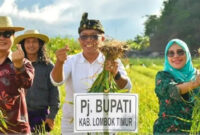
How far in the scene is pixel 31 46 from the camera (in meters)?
3.50

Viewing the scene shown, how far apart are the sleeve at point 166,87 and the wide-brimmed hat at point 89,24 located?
1.44 ft

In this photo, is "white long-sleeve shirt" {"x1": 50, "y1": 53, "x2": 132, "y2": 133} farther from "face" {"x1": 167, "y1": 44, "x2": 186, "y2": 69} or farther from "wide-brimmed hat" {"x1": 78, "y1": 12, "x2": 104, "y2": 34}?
"face" {"x1": 167, "y1": 44, "x2": 186, "y2": 69}

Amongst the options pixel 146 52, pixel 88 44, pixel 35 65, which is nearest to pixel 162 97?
pixel 88 44

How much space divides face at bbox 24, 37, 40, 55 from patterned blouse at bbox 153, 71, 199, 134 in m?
1.18

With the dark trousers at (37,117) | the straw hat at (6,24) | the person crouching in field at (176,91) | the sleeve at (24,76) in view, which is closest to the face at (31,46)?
the dark trousers at (37,117)

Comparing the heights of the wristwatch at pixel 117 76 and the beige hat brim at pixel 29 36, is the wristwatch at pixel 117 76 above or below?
below

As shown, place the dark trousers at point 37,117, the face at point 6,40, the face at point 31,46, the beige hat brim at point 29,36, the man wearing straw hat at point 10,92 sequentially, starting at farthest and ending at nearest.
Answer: the beige hat brim at point 29,36 → the face at point 31,46 → the dark trousers at point 37,117 → the face at point 6,40 → the man wearing straw hat at point 10,92

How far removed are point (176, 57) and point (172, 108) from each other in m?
0.30

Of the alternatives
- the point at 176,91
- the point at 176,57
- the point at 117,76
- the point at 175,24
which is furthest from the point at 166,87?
the point at 175,24

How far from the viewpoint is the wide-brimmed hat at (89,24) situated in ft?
8.82

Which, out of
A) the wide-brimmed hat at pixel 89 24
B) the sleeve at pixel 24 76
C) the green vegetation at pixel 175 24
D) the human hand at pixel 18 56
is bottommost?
the sleeve at pixel 24 76

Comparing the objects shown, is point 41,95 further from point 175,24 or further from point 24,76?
point 175,24

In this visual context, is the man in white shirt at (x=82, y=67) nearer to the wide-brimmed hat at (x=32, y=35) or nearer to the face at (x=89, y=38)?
the face at (x=89, y=38)

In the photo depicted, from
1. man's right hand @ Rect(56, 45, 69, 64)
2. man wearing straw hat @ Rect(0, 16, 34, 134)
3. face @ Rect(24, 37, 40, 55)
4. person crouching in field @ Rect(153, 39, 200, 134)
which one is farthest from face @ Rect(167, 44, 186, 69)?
face @ Rect(24, 37, 40, 55)
